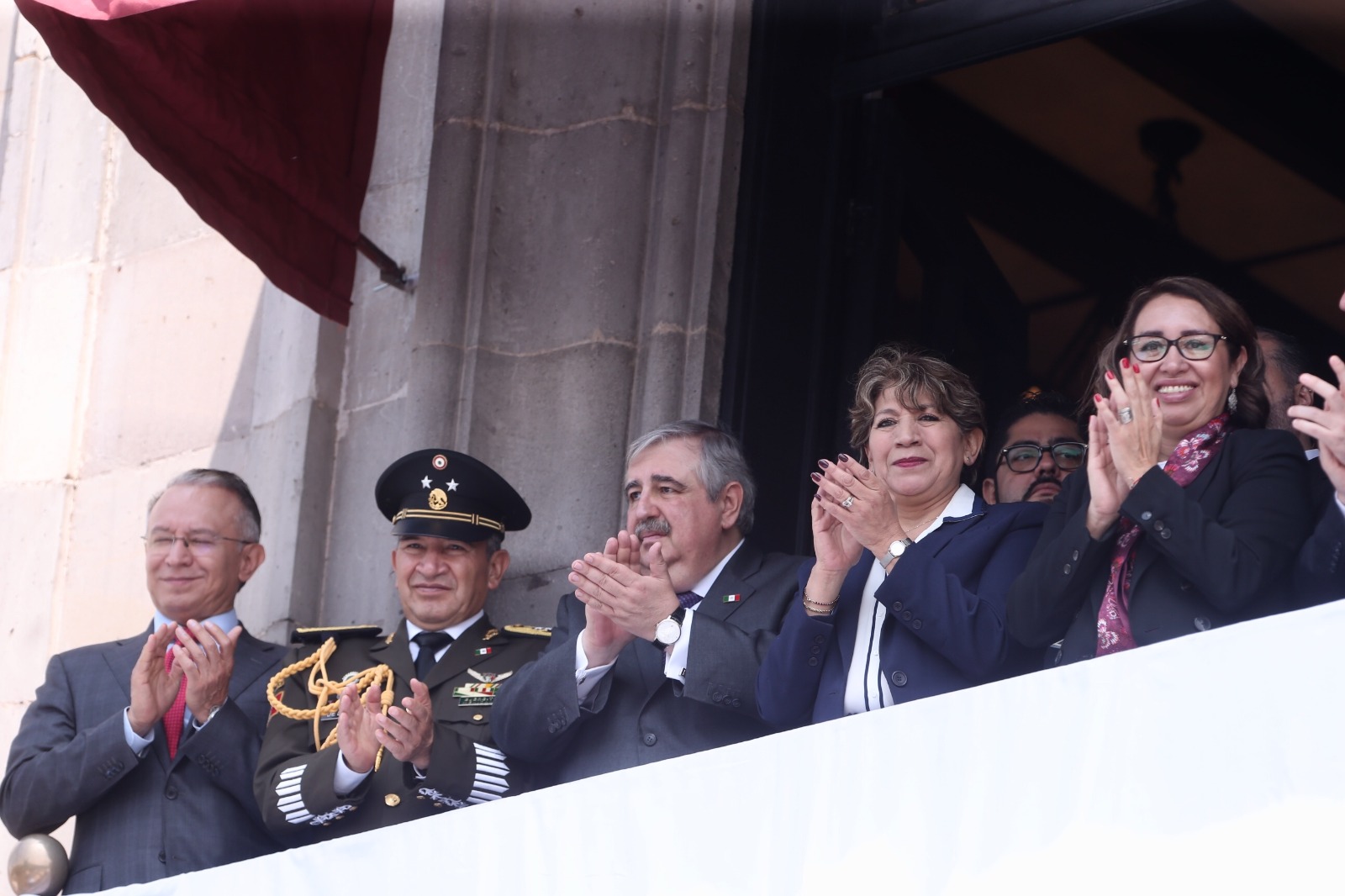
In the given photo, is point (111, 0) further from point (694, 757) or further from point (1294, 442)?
point (1294, 442)

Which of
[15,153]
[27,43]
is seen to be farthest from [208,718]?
[27,43]

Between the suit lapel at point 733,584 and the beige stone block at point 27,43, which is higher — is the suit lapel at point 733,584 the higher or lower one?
the lower one

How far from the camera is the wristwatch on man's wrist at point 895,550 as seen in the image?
12.6ft

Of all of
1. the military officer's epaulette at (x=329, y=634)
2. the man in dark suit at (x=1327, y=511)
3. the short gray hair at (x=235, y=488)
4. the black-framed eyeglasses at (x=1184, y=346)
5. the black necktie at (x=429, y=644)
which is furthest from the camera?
the short gray hair at (x=235, y=488)

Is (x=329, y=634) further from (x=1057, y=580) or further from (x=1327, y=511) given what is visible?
(x=1327, y=511)

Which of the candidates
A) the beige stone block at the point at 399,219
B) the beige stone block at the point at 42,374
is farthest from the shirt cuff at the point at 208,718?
the beige stone block at the point at 42,374

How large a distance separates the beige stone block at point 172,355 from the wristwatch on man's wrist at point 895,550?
2.94m

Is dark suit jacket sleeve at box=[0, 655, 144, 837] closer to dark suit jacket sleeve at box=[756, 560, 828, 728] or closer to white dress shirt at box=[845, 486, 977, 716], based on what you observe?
dark suit jacket sleeve at box=[756, 560, 828, 728]

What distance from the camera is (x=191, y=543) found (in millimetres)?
5195

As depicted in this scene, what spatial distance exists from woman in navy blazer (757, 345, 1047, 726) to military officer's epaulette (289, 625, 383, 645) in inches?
48.4

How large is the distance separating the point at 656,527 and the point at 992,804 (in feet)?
5.68

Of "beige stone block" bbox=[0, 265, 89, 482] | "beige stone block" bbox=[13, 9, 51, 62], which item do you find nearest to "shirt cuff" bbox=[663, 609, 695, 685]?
"beige stone block" bbox=[0, 265, 89, 482]

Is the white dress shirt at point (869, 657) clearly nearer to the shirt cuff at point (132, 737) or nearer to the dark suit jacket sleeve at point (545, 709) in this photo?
the dark suit jacket sleeve at point (545, 709)

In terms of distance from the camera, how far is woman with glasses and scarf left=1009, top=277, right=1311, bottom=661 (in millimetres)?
3428
